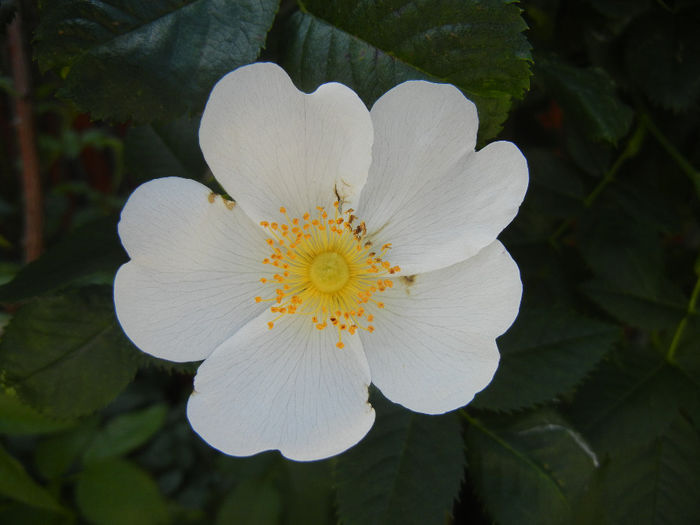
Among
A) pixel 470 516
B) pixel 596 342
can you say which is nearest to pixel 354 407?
pixel 596 342

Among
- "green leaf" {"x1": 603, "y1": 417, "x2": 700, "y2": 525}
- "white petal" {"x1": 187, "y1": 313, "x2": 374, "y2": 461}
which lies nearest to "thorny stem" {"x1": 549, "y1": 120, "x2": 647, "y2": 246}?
"green leaf" {"x1": 603, "y1": 417, "x2": 700, "y2": 525}

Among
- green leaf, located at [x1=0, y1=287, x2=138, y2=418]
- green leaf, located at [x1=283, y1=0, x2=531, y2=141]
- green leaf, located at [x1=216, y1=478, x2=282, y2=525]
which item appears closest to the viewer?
green leaf, located at [x1=283, y1=0, x2=531, y2=141]

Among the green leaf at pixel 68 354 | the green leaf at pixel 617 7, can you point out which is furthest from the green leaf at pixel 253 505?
the green leaf at pixel 617 7

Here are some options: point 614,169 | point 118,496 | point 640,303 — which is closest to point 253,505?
point 118,496

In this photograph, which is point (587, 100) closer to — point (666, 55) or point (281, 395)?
point (666, 55)

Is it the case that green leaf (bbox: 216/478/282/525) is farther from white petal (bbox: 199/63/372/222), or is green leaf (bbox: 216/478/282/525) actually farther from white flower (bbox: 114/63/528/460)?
white petal (bbox: 199/63/372/222)

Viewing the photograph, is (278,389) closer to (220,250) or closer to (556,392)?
(220,250)
